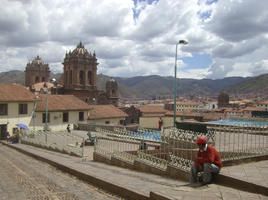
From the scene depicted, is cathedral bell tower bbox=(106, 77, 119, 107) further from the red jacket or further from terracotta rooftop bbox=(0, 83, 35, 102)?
the red jacket

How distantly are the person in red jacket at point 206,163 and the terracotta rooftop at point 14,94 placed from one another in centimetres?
2183

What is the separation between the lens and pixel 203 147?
523 centimetres

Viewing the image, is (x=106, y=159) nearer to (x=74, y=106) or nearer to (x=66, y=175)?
(x=66, y=175)

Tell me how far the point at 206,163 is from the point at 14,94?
23.3m

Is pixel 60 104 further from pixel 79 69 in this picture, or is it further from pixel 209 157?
pixel 79 69

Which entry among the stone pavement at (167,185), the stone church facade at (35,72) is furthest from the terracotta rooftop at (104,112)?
the stone church facade at (35,72)

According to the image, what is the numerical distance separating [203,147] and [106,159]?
5276 mm

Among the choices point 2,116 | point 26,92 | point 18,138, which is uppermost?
point 26,92

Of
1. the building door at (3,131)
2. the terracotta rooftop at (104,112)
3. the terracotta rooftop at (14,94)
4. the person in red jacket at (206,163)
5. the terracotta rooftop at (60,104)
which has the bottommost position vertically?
the building door at (3,131)

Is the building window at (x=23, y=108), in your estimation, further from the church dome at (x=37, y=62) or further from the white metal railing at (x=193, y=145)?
the church dome at (x=37, y=62)

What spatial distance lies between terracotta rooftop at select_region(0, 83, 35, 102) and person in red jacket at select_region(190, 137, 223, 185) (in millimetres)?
21834

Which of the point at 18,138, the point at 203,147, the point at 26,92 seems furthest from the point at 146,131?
the point at 26,92

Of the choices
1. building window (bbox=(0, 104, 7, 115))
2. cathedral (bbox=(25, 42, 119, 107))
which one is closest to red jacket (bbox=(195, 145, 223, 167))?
building window (bbox=(0, 104, 7, 115))

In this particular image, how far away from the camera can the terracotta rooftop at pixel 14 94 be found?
2372 cm
